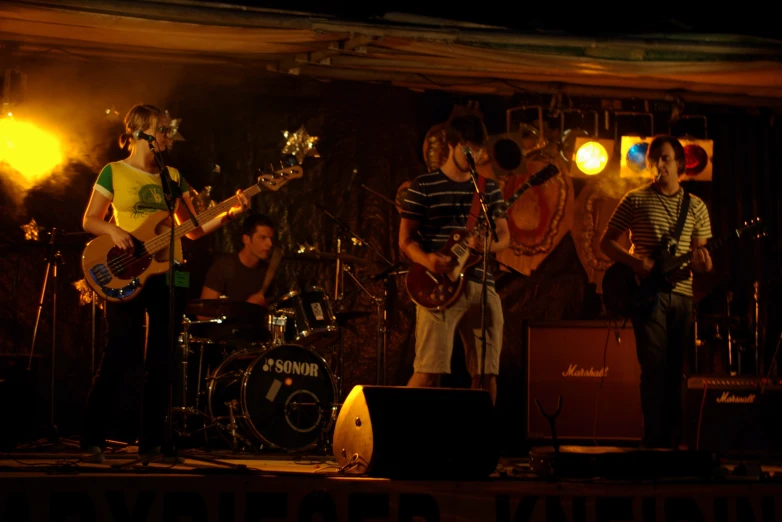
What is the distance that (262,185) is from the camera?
6.71 meters

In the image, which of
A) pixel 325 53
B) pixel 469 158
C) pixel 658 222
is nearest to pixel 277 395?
pixel 469 158

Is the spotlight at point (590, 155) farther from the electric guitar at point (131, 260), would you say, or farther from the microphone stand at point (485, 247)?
the electric guitar at point (131, 260)

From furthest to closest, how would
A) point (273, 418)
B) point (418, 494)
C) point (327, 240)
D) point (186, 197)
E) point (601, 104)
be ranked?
point (601, 104) < point (327, 240) < point (273, 418) < point (186, 197) < point (418, 494)

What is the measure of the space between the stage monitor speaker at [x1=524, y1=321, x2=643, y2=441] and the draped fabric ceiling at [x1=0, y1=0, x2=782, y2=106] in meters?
2.30

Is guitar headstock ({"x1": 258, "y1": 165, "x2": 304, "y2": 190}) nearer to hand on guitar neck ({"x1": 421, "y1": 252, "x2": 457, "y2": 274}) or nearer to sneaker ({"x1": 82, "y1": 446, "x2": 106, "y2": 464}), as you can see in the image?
hand on guitar neck ({"x1": 421, "y1": 252, "x2": 457, "y2": 274})

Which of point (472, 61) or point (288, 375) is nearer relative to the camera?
point (288, 375)

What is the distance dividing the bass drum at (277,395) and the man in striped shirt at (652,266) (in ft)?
8.21

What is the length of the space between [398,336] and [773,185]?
13.3 feet

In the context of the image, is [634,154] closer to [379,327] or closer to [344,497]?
[379,327]

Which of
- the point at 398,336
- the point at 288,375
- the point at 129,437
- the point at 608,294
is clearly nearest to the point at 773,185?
the point at 608,294

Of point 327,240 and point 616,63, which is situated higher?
point 616,63

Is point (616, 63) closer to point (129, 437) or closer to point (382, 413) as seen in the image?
point (382, 413)

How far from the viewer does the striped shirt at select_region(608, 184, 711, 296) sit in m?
6.59

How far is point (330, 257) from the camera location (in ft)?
25.6
